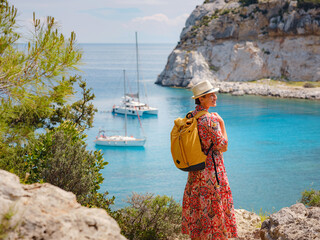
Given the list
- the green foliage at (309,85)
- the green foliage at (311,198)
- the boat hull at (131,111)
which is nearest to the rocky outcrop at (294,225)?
the green foliage at (311,198)

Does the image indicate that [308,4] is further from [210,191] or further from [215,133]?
[210,191]

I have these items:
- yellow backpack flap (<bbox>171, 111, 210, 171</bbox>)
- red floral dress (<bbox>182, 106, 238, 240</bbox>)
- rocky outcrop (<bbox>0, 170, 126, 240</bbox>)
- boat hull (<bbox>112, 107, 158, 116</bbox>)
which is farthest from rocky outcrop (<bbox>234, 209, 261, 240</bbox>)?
boat hull (<bbox>112, 107, 158, 116</bbox>)

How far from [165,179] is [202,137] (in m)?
20.4

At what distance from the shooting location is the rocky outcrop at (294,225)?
359 cm

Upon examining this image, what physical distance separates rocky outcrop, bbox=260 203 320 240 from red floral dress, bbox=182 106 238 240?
51cm

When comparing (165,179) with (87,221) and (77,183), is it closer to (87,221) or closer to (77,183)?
(77,183)

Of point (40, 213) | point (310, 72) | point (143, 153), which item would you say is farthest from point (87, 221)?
point (310, 72)

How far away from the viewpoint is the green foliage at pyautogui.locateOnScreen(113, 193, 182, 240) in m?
4.74

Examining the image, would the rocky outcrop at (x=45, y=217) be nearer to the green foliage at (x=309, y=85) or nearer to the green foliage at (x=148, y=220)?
the green foliage at (x=148, y=220)

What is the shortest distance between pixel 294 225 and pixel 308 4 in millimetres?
57214

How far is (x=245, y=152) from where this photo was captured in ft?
98.6

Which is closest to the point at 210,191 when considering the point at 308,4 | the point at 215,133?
the point at 215,133

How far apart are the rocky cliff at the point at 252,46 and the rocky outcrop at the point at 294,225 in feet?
176

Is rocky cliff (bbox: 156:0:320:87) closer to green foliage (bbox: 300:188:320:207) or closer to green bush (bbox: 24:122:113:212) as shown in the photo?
green foliage (bbox: 300:188:320:207)
